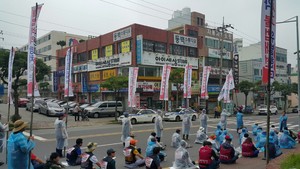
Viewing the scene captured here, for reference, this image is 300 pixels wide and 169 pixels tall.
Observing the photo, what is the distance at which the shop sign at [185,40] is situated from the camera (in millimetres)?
40000

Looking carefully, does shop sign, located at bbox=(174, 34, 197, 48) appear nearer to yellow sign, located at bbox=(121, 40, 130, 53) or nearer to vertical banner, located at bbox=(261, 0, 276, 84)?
yellow sign, located at bbox=(121, 40, 130, 53)

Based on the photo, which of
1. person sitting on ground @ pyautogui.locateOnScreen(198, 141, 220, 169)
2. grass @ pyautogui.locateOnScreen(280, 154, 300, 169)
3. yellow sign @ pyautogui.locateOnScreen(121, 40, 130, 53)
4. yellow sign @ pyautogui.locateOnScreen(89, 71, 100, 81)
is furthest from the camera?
yellow sign @ pyautogui.locateOnScreen(89, 71, 100, 81)

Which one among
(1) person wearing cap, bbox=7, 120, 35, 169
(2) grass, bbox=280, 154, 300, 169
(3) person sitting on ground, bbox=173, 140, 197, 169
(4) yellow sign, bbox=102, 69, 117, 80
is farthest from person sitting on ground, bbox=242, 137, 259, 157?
(4) yellow sign, bbox=102, 69, 117, 80

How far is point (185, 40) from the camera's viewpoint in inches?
1624

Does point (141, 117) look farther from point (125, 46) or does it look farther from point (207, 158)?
point (207, 158)

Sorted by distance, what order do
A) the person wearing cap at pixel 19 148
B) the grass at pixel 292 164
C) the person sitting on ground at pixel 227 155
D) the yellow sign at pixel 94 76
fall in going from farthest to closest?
1. the yellow sign at pixel 94 76
2. the person sitting on ground at pixel 227 155
3. the grass at pixel 292 164
4. the person wearing cap at pixel 19 148

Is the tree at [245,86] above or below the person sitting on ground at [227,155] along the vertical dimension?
above

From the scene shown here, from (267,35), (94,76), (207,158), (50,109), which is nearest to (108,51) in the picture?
(94,76)

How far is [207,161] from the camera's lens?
351 inches

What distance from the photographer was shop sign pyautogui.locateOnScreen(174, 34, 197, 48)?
40.0 metres

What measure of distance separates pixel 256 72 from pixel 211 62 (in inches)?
597

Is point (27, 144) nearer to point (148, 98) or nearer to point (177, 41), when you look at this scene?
point (148, 98)

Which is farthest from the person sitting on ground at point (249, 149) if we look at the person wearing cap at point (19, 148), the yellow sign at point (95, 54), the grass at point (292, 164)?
the yellow sign at point (95, 54)

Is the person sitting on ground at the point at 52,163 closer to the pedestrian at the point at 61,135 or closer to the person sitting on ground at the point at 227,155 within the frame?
the pedestrian at the point at 61,135
